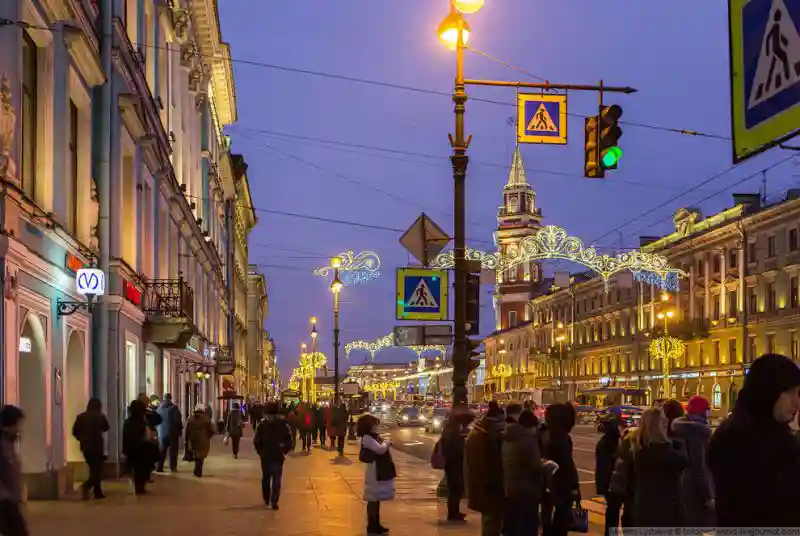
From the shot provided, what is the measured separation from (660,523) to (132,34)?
2195cm

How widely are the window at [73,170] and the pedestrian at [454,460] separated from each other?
8.69 m

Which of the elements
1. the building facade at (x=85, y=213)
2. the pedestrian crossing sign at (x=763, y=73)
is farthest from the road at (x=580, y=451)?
the pedestrian crossing sign at (x=763, y=73)

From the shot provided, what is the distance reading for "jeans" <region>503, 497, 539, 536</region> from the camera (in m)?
10.3

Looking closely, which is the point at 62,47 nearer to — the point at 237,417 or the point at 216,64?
the point at 237,417

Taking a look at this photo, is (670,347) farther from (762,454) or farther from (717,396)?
(762,454)

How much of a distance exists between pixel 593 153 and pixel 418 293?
4993mm

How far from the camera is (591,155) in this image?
16719mm

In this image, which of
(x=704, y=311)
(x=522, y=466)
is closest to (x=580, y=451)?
(x=522, y=466)

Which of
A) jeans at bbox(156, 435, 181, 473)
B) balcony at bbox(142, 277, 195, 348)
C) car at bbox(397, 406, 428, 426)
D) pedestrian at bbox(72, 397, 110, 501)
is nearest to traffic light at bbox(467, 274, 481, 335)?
pedestrian at bbox(72, 397, 110, 501)

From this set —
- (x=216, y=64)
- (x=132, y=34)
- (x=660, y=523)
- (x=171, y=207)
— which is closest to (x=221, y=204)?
(x=216, y=64)

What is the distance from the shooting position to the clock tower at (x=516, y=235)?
445 ft

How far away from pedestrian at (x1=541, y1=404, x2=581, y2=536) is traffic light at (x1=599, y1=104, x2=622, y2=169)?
6219mm

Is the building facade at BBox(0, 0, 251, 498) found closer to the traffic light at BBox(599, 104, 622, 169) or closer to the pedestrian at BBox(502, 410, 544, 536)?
the pedestrian at BBox(502, 410, 544, 536)

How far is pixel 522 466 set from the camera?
1029 centimetres
